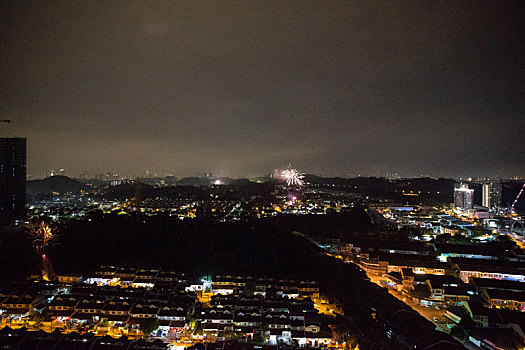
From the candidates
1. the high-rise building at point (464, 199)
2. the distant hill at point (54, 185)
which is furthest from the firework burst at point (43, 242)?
the high-rise building at point (464, 199)

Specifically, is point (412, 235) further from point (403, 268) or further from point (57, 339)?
point (57, 339)

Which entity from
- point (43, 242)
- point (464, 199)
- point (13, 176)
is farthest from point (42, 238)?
point (464, 199)

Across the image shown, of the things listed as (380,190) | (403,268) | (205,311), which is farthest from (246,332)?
(380,190)

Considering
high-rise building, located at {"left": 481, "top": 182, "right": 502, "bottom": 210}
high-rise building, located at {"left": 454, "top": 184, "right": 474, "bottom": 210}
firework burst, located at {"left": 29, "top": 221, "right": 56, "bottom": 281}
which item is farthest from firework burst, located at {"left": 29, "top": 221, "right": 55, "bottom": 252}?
high-rise building, located at {"left": 481, "top": 182, "right": 502, "bottom": 210}

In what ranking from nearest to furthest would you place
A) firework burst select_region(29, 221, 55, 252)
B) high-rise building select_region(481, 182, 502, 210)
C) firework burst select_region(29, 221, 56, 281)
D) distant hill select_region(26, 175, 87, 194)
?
firework burst select_region(29, 221, 56, 281), firework burst select_region(29, 221, 55, 252), high-rise building select_region(481, 182, 502, 210), distant hill select_region(26, 175, 87, 194)

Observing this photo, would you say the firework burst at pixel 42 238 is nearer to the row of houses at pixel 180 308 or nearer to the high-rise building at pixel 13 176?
the row of houses at pixel 180 308

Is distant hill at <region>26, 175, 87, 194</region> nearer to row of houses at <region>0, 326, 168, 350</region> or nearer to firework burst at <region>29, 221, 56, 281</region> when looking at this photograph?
firework burst at <region>29, 221, 56, 281</region>

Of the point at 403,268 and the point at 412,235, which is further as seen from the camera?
the point at 412,235

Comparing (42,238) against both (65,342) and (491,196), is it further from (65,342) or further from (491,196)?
(491,196)
